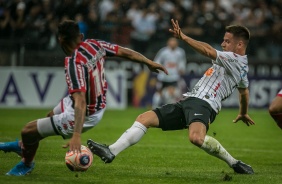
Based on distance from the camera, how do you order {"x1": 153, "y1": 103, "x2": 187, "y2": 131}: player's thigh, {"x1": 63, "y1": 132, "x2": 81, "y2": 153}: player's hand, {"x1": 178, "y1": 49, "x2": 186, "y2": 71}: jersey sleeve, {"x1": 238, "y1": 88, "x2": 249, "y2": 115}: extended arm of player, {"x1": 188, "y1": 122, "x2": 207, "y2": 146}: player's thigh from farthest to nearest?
{"x1": 178, "y1": 49, "x2": 186, "y2": 71}: jersey sleeve, {"x1": 238, "y1": 88, "x2": 249, "y2": 115}: extended arm of player, {"x1": 153, "y1": 103, "x2": 187, "y2": 131}: player's thigh, {"x1": 188, "y1": 122, "x2": 207, "y2": 146}: player's thigh, {"x1": 63, "y1": 132, "x2": 81, "y2": 153}: player's hand

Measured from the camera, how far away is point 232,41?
28.9ft

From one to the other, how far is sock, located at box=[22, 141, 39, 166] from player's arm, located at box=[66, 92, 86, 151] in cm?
95

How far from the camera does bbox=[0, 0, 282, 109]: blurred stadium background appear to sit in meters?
20.1

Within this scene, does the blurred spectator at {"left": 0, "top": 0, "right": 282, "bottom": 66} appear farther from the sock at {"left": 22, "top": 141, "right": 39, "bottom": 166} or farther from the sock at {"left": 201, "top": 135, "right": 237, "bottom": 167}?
the sock at {"left": 22, "top": 141, "right": 39, "bottom": 166}

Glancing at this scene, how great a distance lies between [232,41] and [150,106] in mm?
12646

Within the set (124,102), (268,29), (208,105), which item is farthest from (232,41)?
(268,29)

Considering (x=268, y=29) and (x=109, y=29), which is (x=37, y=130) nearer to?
(x=109, y=29)

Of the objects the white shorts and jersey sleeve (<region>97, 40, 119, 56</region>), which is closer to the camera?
the white shorts

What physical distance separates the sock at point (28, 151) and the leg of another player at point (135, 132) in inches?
34.4

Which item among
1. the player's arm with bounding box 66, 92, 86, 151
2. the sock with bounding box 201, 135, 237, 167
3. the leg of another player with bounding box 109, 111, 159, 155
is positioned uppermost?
the player's arm with bounding box 66, 92, 86, 151

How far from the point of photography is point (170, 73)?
20844 millimetres

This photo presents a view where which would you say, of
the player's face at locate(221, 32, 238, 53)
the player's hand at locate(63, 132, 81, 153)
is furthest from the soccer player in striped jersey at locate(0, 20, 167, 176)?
the player's face at locate(221, 32, 238, 53)

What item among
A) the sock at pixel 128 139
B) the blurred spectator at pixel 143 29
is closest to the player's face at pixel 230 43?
the sock at pixel 128 139

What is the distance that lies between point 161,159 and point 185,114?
1646 mm
